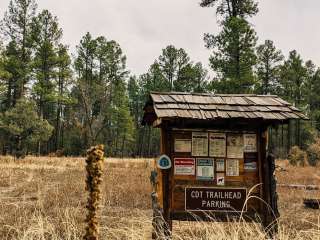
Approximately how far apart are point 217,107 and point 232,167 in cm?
102

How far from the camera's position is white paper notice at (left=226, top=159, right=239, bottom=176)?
7.20 meters

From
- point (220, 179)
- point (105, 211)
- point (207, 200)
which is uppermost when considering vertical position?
point (220, 179)

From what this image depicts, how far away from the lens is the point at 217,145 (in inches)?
284

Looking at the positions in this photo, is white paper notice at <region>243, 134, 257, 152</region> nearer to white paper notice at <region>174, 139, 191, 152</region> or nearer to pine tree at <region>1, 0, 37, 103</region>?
white paper notice at <region>174, 139, 191, 152</region>

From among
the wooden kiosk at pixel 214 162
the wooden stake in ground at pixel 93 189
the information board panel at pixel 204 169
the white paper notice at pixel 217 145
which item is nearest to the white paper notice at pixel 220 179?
the wooden kiosk at pixel 214 162

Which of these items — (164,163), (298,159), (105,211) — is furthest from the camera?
(298,159)

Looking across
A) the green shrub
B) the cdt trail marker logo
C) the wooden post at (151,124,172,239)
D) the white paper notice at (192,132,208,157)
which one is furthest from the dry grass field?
the green shrub

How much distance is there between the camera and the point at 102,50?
170 ft

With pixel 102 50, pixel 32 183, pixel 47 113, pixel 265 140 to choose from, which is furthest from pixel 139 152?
pixel 265 140

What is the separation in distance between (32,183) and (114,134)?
46.1 m

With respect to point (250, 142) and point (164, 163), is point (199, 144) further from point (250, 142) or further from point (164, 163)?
point (250, 142)

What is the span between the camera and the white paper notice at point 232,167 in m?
7.20

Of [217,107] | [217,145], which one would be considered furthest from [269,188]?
[217,107]

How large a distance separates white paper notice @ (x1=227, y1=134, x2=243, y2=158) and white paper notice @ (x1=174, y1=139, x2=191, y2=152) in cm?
67
